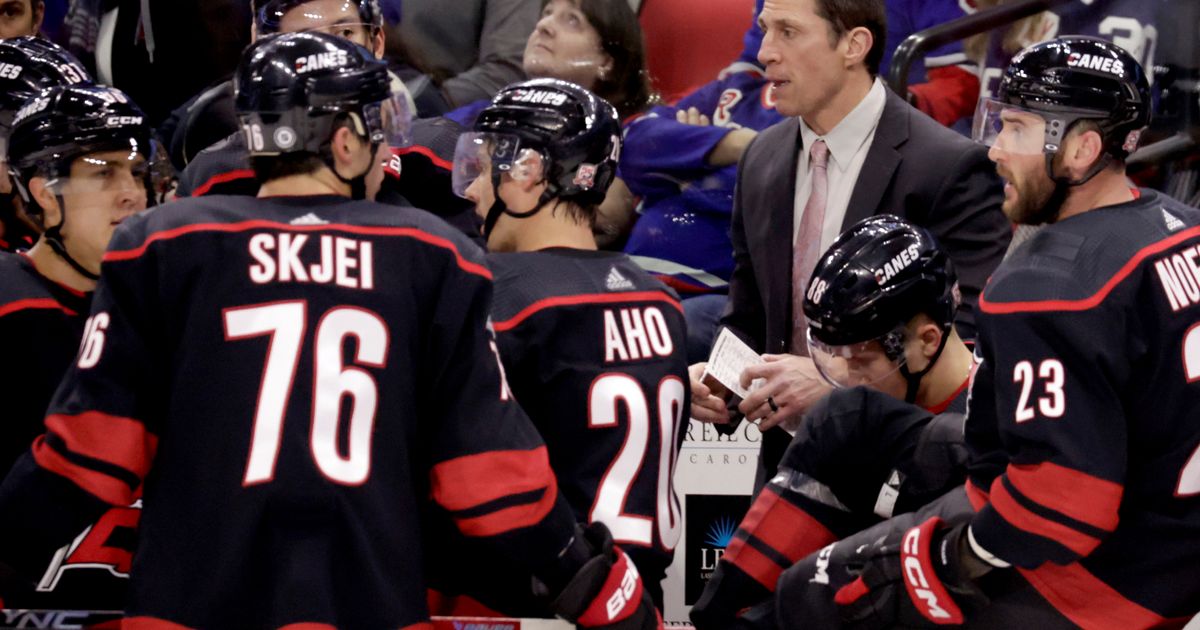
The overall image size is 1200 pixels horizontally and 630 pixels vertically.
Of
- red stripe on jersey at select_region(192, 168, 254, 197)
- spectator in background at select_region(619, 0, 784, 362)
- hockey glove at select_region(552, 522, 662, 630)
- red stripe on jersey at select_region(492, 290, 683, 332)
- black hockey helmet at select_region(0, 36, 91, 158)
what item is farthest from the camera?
spectator in background at select_region(619, 0, 784, 362)

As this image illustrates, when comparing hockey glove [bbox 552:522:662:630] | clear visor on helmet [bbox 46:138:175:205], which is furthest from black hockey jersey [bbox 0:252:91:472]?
hockey glove [bbox 552:522:662:630]

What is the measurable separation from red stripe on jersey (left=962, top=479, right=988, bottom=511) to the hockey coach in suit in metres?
0.93

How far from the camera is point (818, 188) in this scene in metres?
4.54

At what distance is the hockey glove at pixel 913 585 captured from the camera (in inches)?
125

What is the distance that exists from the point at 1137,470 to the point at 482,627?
53.9 inches

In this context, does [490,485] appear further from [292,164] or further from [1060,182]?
[1060,182]

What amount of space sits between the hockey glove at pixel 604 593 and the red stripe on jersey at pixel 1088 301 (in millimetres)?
913

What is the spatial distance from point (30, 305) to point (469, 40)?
3.08 meters

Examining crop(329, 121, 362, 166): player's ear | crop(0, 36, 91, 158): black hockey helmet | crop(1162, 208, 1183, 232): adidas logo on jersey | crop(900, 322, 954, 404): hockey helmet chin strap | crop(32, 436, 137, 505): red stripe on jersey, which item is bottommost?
crop(900, 322, 954, 404): hockey helmet chin strap

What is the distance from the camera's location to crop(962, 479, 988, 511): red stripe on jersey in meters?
3.24

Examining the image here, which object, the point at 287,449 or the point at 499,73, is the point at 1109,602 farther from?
the point at 499,73

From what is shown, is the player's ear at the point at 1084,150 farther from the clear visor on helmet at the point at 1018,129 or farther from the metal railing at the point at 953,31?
the metal railing at the point at 953,31

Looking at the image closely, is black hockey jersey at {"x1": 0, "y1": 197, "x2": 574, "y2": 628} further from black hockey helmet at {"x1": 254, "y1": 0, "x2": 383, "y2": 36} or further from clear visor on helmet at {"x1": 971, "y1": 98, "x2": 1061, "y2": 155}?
black hockey helmet at {"x1": 254, "y1": 0, "x2": 383, "y2": 36}

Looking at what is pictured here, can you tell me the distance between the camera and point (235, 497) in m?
2.83
